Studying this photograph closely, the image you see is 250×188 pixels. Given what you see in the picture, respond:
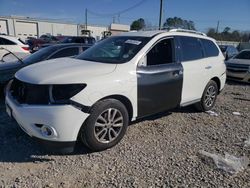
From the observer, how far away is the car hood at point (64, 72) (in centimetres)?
323

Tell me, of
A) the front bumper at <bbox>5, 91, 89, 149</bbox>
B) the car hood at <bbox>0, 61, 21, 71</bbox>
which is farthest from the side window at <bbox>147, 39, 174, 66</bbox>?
the car hood at <bbox>0, 61, 21, 71</bbox>

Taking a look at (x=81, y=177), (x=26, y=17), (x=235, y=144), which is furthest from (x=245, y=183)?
(x=26, y=17)

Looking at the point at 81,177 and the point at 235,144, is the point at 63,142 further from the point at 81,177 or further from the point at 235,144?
the point at 235,144

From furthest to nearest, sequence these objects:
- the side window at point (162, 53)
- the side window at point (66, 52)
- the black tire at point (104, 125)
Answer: the side window at point (66, 52) < the side window at point (162, 53) < the black tire at point (104, 125)

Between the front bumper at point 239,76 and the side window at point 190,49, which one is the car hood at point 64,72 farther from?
the front bumper at point 239,76

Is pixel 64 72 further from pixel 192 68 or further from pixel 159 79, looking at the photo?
pixel 192 68

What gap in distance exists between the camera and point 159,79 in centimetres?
407

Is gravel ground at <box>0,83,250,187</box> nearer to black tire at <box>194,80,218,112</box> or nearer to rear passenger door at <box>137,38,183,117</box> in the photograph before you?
rear passenger door at <box>137,38,183,117</box>

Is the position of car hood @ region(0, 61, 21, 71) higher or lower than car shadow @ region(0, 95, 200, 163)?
higher

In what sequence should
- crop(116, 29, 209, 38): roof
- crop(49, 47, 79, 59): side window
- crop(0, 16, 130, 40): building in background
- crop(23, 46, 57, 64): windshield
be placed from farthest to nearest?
crop(0, 16, 130, 40): building in background, crop(49, 47, 79, 59): side window, crop(23, 46, 57, 64): windshield, crop(116, 29, 209, 38): roof

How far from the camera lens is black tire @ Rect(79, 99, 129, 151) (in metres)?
3.35

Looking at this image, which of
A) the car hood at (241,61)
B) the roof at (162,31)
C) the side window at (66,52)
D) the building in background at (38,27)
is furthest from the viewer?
the building in background at (38,27)

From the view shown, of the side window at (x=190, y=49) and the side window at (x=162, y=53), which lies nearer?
the side window at (x=162, y=53)

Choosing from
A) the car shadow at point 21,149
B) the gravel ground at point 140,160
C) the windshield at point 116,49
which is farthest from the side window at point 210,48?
the car shadow at point 21,149
